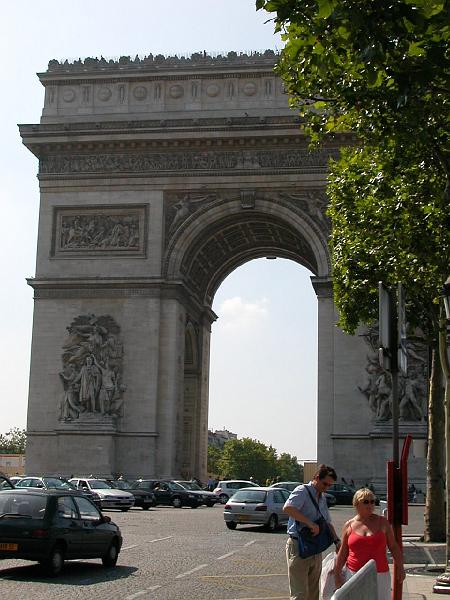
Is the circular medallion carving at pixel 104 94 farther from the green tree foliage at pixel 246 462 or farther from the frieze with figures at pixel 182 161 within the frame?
the green tree foliage at pixel 246 462

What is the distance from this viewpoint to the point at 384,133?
1407 cm

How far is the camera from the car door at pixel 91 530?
17.0 m

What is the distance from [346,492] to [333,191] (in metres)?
21.3

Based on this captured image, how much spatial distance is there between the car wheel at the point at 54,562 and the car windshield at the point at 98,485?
868 inches

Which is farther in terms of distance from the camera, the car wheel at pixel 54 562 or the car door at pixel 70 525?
the car door at pixel 70 525

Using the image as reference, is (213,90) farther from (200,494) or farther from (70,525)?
(70,525)

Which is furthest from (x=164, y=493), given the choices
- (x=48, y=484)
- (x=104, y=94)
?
(x=104, y=94)

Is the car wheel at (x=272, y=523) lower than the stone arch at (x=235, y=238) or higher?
lower

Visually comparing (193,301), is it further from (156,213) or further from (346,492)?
(346,492)

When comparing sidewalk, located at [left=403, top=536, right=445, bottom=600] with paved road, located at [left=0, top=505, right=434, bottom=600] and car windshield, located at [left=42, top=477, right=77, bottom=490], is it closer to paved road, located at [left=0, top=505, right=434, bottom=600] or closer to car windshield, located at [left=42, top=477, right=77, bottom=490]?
paved road, located at [left=0, top=505, right=434, bottom=600]

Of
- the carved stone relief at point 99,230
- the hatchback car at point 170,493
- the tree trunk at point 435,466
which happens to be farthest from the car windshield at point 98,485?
the tree trunk at point 435,466

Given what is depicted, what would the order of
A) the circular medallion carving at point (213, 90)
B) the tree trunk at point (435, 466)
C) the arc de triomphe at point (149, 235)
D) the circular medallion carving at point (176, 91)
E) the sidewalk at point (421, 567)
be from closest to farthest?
the sidewalk at point (421, 567) < the tree trunk at point (435, 466) < the arc de triomphe at point (149, 235) < the circular medallion carving at point (213, 90) < the circular medallion carving at point (176, 91)

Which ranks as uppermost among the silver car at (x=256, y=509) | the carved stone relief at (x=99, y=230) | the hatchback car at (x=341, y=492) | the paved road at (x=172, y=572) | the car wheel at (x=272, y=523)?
the carved stone relief at (x=99, y=230)

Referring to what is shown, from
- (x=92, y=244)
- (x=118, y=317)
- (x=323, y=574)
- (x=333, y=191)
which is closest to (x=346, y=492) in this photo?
(x=118, y=317)
